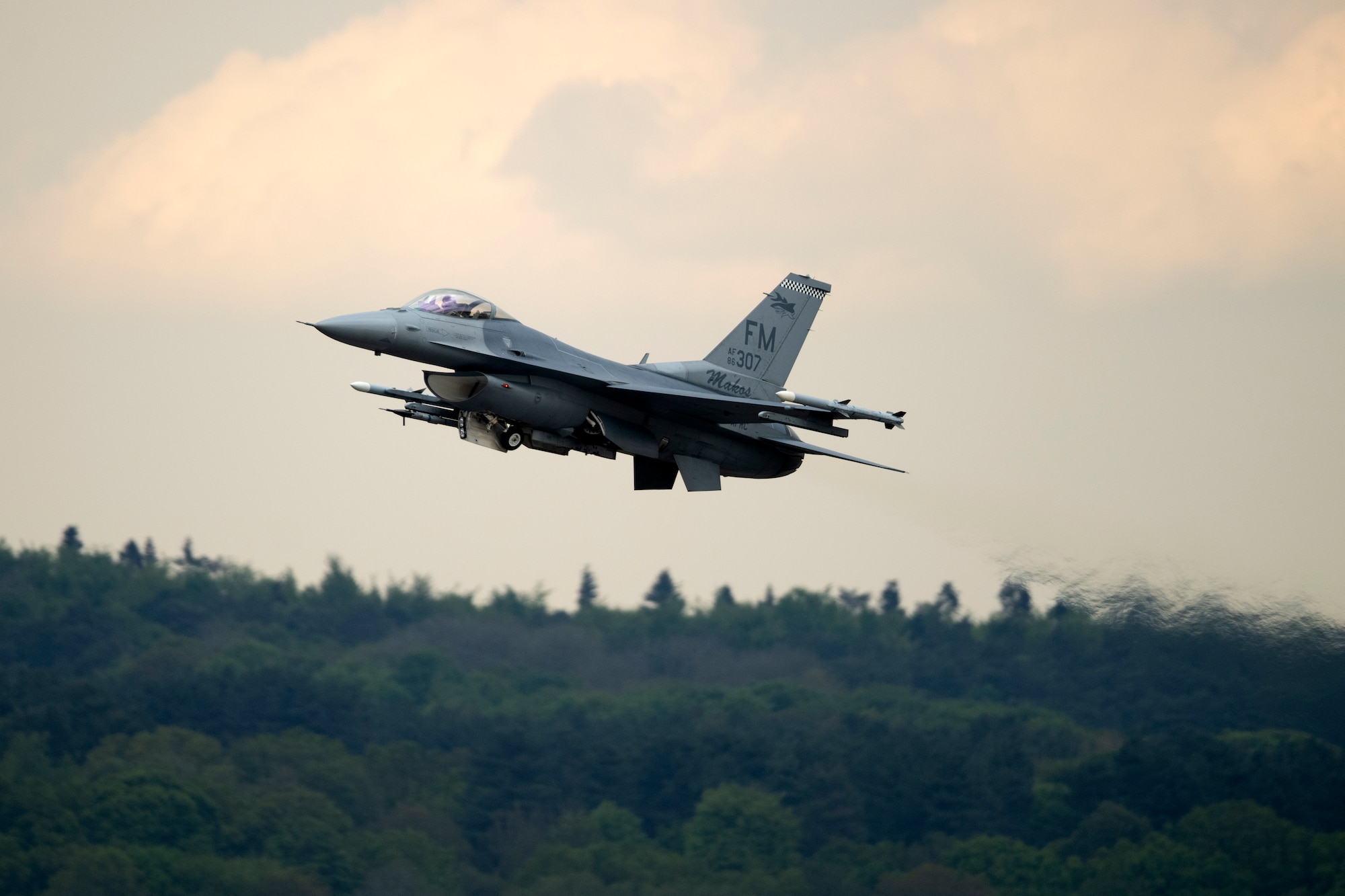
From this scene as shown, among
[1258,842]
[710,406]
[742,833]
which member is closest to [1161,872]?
[1258,842]

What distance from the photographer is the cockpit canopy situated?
90.8 feet

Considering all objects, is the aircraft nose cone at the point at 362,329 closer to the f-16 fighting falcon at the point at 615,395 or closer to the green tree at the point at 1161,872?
the f-16 fighting falcon at the point at 615,395

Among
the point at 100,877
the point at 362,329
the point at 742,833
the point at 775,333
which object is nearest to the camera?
the point at 362,329

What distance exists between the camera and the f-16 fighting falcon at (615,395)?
27.4 m

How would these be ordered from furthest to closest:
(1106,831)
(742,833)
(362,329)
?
(742,833) < (1106,831) < (362,329)

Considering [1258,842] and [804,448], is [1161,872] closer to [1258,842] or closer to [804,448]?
[1258,842]

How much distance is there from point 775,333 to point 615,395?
430cm

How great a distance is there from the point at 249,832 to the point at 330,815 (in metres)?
4.65

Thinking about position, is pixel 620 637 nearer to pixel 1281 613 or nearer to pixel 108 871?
pixel 108 871

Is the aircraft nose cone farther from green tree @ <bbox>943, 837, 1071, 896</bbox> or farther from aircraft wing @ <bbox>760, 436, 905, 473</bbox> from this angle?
green tree @ <bbox>943, 837, 1071, 896</bbox>

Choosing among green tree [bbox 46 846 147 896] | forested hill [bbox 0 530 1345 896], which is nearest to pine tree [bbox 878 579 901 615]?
forested hill [bbox 0 530 1345 896]

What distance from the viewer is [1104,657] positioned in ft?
291

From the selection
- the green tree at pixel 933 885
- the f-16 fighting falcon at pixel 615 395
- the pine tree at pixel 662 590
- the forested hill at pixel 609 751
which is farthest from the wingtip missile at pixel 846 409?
the pine tree at pixel 662 590

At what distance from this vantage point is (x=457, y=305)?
2788 centimetres
